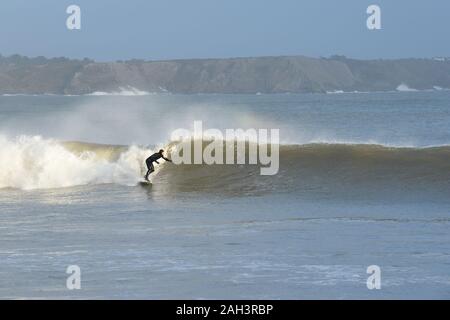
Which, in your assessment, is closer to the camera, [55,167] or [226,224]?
[226,224]

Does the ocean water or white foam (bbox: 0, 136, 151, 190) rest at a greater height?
white foam (bbox: 0, 136, 151, 190)

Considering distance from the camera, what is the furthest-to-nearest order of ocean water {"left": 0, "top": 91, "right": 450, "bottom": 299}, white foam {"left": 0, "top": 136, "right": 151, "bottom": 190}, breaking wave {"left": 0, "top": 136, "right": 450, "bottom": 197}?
white foam {"left": 0, "top": 136, "right": 151, "bottom": 190}
breaking wave {"left": 0, "top": 136, "right": 450, "bottom": 197}
ocean water {"left": 0, "top": 91, "right": 450, "bottom": 299}

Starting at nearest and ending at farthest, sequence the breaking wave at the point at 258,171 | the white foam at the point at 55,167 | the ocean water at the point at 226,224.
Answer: the ocean water at the point at 226,224, the breaking wave at the point at 258,171, the white foam at the point at 55,167

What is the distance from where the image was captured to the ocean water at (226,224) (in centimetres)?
1184

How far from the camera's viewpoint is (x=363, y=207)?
1881 centimetres

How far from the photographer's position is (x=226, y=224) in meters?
16.6

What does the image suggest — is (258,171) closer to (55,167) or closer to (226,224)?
(55,167)

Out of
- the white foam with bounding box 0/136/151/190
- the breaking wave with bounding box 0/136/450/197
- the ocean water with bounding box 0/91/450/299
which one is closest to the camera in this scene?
the ocean water with bounding box 0/91/450/299

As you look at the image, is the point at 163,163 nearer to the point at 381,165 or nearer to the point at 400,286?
the point at 381,165

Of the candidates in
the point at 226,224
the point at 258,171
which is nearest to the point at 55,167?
the point at 258,171

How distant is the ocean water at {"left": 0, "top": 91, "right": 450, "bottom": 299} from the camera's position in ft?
38.8

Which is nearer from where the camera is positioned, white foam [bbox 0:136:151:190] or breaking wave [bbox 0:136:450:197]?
breaking wave [bbox 0:136:450:197]

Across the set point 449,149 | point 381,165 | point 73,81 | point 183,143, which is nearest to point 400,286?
point 381,165

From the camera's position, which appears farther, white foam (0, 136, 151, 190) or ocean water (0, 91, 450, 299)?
white foam (0, 136, 151, 190)
